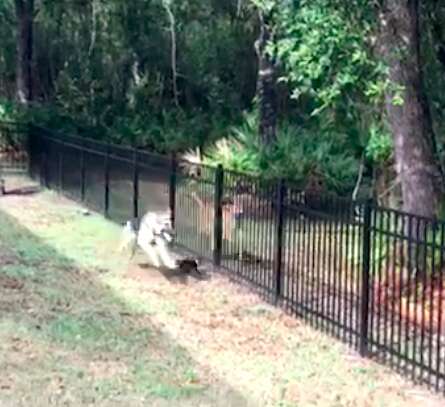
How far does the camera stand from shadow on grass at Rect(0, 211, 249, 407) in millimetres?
6539

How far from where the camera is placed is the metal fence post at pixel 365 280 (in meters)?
7.89

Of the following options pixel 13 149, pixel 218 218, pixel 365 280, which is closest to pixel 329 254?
pixel 365 280

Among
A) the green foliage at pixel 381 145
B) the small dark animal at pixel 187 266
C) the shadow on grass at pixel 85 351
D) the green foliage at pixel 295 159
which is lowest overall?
the small dark animal at pixel 187 266

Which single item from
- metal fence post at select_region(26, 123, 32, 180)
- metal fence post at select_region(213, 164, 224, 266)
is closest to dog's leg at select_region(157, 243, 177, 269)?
metal fence post at select_region(213, 164, 224, 266)

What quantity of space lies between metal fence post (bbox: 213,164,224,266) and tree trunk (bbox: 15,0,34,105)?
49.0ft

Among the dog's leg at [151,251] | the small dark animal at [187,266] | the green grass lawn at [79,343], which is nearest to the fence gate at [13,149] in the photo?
the green grass lawn at [79,343]

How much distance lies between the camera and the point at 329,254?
8789 millimetres

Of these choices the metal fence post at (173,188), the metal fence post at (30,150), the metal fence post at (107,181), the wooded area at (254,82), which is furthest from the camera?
the metal fence post at (30,150)

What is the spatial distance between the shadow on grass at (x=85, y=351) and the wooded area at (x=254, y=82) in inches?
132

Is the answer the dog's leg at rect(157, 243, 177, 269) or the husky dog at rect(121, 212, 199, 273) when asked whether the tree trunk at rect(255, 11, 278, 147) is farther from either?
the dog's leg at rect(157, 243, 177, 269)

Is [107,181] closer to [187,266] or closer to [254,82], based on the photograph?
[187,266]

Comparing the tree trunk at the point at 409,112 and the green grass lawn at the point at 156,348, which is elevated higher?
the tree trunk at the point at 409,112

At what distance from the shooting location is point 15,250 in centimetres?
1178

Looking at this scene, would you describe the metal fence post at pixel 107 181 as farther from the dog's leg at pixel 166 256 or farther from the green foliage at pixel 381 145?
the green foliage at pixel 381 145
